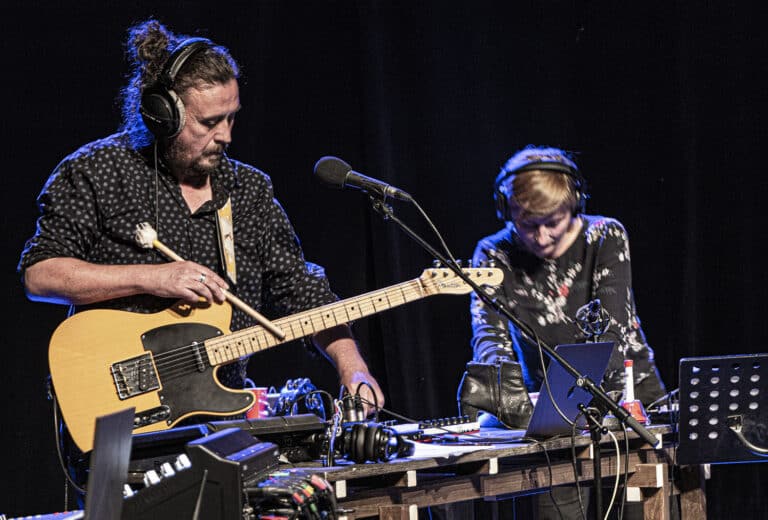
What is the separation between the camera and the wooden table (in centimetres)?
281

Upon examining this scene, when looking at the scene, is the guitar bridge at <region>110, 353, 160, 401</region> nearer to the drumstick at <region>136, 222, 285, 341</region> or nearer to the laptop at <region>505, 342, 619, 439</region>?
the drumstick at <region>136, 222, 285, 341</region>

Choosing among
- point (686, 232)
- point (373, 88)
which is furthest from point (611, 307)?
point (373, 88)

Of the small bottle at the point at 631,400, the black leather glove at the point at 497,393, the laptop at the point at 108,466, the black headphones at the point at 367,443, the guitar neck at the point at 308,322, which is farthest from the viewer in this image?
the small bottle at the point at 631,400

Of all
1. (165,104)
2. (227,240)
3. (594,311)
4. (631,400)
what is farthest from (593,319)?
(165,104)

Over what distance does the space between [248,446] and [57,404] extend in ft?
3.33

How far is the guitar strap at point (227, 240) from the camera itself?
3.37 metres

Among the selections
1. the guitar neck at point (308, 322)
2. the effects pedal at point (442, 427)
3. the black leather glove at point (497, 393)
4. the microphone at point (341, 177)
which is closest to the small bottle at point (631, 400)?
the black leather glove at point (497, 393)

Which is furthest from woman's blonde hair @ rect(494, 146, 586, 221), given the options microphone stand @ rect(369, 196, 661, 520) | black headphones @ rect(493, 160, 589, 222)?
microphone stand @ rect(369, 196, 661, 520)

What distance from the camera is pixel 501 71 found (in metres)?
5.43

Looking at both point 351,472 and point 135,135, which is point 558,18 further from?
point 351,472

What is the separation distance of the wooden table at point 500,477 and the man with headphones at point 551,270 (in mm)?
334

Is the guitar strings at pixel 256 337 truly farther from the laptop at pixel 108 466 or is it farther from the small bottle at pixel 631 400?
the laptop at pixel 108 466

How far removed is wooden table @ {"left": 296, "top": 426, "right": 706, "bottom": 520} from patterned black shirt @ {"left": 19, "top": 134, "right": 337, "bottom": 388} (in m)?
0.75

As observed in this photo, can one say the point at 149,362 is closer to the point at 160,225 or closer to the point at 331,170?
the point at 160,225
